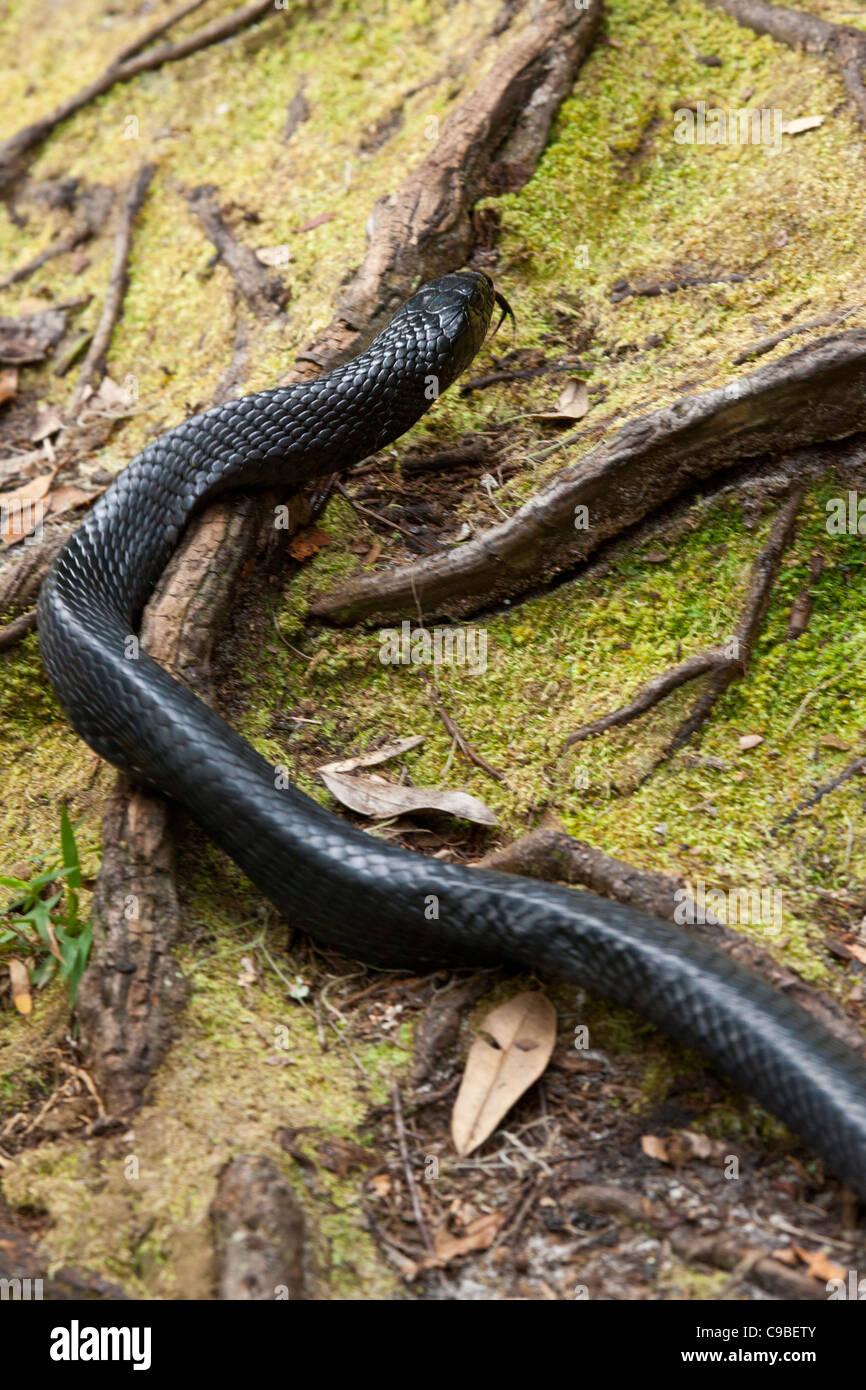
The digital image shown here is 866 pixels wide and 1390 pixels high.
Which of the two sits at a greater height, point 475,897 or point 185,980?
point 475,897

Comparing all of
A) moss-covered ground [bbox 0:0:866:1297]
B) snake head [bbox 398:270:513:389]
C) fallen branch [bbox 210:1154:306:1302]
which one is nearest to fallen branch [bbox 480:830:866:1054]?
moss-covered ground [bbox 0:0:866:1297]

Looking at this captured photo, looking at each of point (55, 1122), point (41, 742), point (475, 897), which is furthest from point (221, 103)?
point (55, 1122)

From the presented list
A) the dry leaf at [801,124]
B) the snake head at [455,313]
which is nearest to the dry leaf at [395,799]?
the snake head at [455,313]

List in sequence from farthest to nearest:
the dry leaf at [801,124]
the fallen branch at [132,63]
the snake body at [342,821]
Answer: the fallen branch at [132,63], the dry leaf at [801,124], the snake body at [342,821]

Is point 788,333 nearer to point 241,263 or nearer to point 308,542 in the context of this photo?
point 308,542

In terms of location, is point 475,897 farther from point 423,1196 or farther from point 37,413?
point 37,413

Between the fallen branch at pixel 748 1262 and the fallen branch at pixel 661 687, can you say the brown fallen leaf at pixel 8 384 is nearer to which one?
the fallen branch at pixel 661 687
